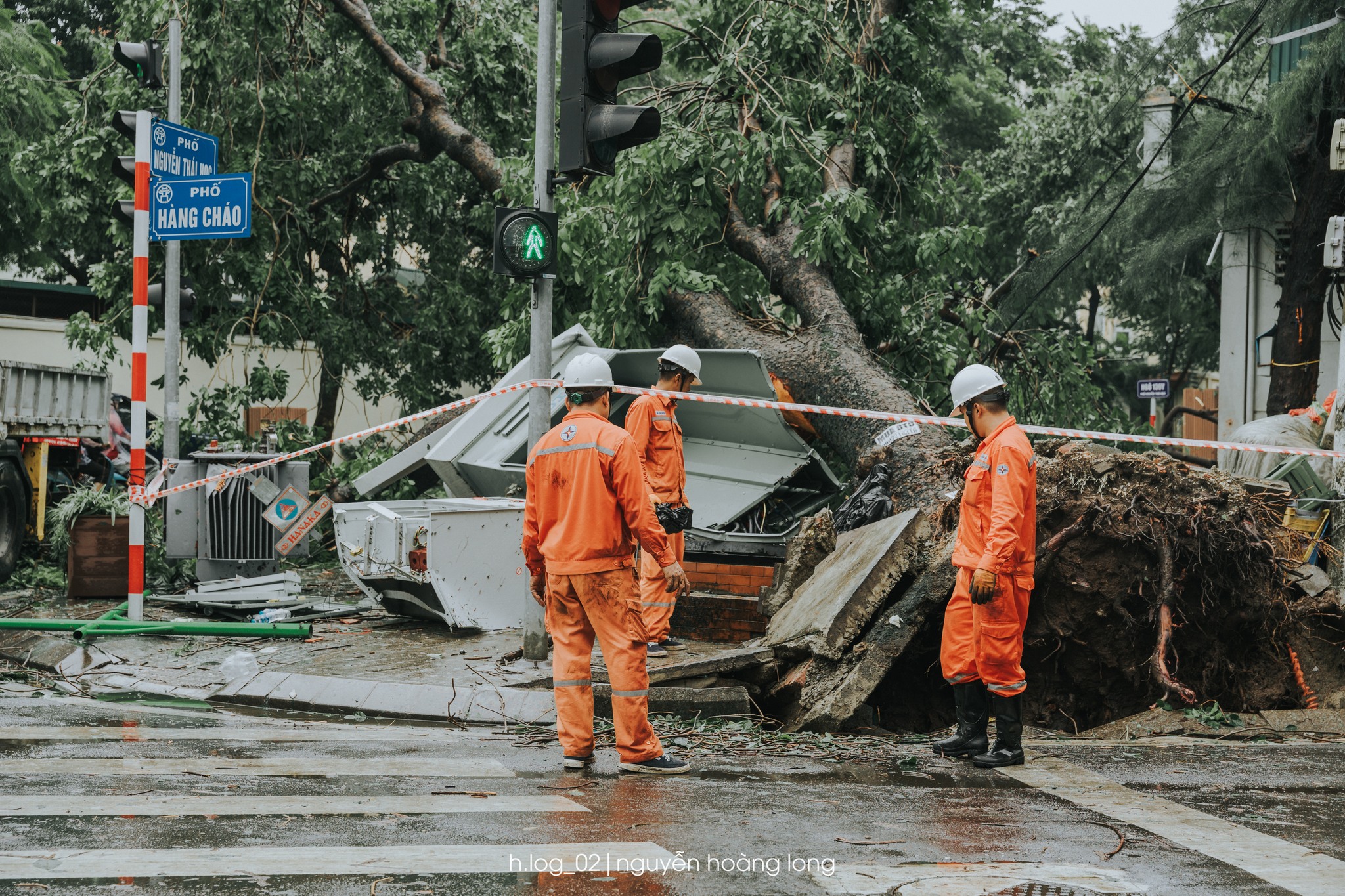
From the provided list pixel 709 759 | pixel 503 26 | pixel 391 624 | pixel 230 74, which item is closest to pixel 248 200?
pixel 391 624

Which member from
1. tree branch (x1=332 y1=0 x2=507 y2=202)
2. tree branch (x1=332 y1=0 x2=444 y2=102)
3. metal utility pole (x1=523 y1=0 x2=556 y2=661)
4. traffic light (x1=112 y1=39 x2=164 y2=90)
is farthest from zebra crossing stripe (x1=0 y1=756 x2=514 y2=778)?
tree branch (x1=332 y1=0 x2=444 y2=102)

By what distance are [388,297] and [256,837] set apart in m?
12.1

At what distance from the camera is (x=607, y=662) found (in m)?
5.02

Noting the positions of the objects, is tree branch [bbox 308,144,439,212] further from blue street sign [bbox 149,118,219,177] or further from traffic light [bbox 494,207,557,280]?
traffic light [bbox 494,207,557,280]

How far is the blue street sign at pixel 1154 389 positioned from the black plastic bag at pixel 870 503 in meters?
14.2

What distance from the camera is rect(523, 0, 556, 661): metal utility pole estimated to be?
682cm

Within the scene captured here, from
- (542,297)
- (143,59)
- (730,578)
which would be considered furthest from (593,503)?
(143,59)

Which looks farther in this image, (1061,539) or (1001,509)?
(1061,539)

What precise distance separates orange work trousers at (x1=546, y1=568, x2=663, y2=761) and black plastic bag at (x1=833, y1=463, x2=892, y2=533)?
312 cm

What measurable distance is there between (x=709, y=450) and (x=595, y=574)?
4.56 m

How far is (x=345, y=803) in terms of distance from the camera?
4.19 m

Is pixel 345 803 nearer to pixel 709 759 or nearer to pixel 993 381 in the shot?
pixel 709 759

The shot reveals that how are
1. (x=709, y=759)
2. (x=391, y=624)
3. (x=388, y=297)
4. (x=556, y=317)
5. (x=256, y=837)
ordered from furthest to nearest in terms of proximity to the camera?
(x=388, y=297)
(x=556, y=317)
(x=391, y=624)
(x=709, y=759)
(x=256, y=837)

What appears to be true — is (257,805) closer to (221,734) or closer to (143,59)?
(221,734)
